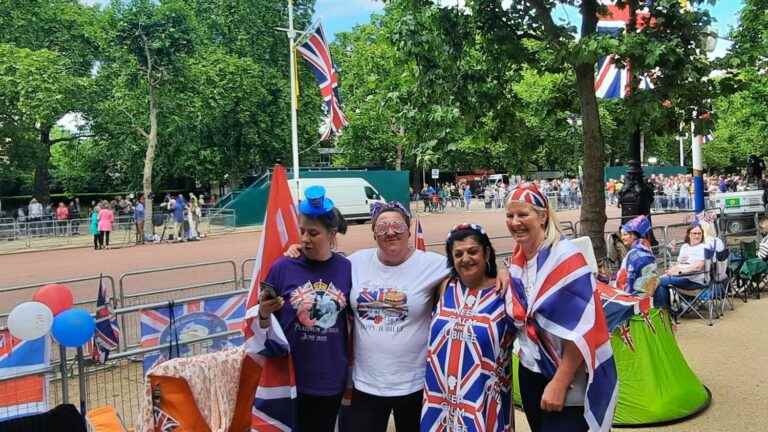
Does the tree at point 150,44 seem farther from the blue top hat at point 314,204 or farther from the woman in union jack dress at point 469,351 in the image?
the woman in union jack dress at point 469,351

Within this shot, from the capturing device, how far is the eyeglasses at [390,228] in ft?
10.8

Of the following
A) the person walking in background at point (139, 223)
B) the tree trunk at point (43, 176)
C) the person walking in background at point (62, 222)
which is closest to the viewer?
the person walking in background at point (139, 223)

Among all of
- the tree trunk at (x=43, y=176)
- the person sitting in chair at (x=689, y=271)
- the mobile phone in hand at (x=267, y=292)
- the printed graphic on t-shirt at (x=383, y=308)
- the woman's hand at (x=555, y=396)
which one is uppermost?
the tree trunk at (x=43, y=176)

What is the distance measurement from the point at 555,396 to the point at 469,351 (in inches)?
16.8

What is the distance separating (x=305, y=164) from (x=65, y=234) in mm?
21711

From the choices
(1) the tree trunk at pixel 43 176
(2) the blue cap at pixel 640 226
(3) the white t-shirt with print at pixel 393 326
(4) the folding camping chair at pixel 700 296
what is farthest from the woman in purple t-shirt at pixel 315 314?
(1) the tree trunk at pixel 43 176

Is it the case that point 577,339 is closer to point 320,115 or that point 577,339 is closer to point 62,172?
point 320,115

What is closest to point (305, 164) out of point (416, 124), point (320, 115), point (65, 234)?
point (320, 115)

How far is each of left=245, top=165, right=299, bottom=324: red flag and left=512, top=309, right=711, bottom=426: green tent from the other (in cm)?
232

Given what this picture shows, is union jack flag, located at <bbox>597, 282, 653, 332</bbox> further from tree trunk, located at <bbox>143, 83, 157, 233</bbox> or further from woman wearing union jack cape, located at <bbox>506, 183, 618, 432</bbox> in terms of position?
tree trunk, located at <bbox>143, 83, 157, 233</bbox>

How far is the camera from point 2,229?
86.1 ft

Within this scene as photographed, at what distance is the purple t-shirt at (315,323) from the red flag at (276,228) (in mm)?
436

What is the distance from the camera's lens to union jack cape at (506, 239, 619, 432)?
2.81 metres

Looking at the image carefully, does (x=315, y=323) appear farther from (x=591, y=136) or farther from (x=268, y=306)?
(x=591, y=136)
